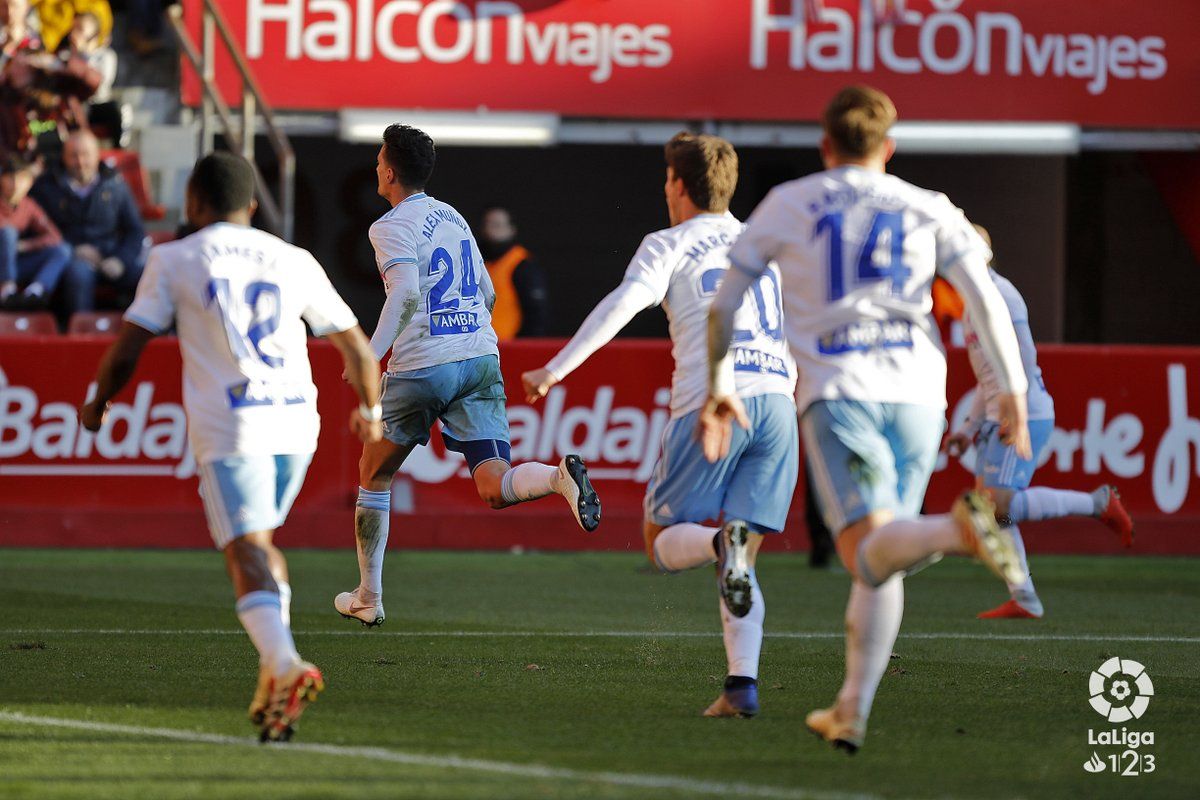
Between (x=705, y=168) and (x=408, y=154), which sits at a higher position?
(x=408, y=154)

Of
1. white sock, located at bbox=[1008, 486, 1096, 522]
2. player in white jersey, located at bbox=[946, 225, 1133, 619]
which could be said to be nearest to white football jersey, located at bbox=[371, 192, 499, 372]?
player in white jersey, located at bbox=[946, 225, 1133, 619]

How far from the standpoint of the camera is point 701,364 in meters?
7.03

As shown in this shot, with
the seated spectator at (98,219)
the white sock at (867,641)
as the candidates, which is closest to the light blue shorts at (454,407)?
the white sock at (867,641)

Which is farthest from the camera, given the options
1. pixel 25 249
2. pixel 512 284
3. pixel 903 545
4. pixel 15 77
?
pixel 512 284

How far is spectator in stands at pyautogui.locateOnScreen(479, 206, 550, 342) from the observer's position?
17750 mm

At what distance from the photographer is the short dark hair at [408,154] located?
881 centimetres

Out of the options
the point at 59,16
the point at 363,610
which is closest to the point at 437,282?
the point at 363,610

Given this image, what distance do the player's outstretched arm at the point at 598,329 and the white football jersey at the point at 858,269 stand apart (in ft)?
3.69

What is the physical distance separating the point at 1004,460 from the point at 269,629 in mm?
5721

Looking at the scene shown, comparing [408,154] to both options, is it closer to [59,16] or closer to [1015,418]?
[1015,418]

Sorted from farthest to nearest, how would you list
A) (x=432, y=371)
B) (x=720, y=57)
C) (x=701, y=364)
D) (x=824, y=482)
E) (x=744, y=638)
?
(x=720, y=57)
(x=432, y=371)
(x=701, y=364)
(x=744, y=638)
(x=824, y=482)

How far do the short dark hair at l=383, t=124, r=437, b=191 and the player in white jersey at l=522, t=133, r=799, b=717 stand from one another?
1998 mm

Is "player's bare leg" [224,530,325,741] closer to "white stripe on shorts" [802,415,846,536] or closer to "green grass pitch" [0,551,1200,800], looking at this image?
"green grass pitch" [0,551,1200,800]

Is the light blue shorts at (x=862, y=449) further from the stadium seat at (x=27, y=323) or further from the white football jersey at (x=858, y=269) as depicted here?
the stadium seat at (x=27, y=323)
